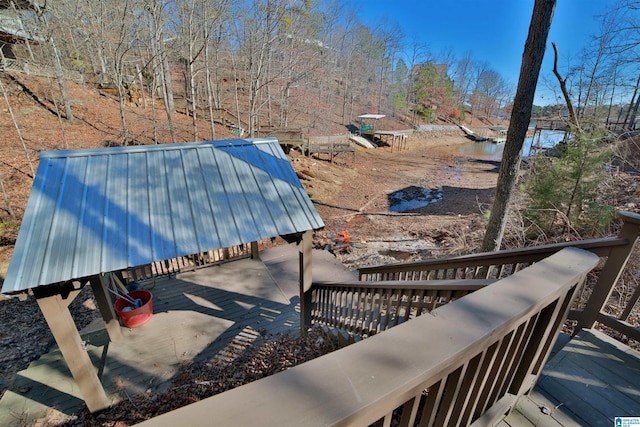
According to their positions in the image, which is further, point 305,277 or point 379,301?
point 305,277

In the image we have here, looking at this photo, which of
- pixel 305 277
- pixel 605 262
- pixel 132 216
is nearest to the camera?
pixel 605 262

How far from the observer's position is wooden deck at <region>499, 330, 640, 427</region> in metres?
1.78

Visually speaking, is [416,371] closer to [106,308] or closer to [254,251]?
[106,308]

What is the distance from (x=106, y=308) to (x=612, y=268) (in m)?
6.46

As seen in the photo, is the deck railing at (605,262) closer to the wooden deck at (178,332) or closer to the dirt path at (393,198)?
the wooden deck at (178,332)

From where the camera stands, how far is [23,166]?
10.2 meters

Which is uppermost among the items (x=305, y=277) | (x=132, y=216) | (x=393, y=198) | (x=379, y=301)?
(x=132, y=216)

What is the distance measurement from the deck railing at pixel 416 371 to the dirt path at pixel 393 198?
6730mm

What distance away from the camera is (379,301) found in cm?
303

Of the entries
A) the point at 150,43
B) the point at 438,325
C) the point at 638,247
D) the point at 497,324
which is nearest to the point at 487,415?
the point at 497,324

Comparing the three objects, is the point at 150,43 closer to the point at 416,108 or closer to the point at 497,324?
the point at 497,324

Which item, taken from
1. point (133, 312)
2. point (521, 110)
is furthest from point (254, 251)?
point (521, 110)

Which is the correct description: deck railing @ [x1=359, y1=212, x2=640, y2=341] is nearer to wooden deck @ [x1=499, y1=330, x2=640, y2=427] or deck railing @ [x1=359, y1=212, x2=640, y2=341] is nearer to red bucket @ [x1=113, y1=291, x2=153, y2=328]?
wooden deck @ [x1=499, y1=330, x2=640, y2=427]

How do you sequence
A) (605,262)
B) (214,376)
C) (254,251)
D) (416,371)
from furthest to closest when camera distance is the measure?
1. (254,251)
2. (214,376)
3. (605,262)
4. (416,371)
